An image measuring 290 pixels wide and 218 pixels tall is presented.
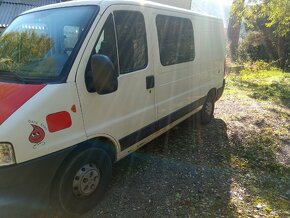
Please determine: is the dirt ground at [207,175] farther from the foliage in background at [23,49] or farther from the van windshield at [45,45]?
the foliage in background at [23,49]

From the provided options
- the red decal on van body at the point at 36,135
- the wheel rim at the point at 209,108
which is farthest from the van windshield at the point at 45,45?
the wheel rim at the point at 209,108

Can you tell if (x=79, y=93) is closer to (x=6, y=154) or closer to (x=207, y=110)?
(x=6, y=154)

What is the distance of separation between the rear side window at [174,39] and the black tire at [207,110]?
1400 millimetres

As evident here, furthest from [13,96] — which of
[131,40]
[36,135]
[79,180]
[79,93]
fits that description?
[131,40]

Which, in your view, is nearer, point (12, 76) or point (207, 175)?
point (12, 76)

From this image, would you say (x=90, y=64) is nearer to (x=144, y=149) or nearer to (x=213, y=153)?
(x=144, y=149)

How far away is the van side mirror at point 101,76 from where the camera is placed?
120 inches

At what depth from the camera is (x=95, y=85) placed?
3.16 metres

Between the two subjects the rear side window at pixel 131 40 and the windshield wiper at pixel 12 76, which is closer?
the windshield wiper at pixel 12 76

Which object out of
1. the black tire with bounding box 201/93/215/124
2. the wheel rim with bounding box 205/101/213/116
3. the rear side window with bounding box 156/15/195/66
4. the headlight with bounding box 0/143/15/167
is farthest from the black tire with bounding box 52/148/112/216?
the wheel rim with bounding box 205/101/213/116

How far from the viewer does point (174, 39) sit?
4805mm

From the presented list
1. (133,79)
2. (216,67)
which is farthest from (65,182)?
(216,67)

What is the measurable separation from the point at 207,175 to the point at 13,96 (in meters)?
2.83

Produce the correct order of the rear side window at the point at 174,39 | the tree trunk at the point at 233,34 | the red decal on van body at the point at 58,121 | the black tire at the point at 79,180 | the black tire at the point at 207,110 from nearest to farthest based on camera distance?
the red decal on van body at the point at 58,121 < the black tire at the point at 79,180 < the rear side window at the point at 174,39 < the black tire at the point at 207,110 < the tree trunk at the point at 233,34
